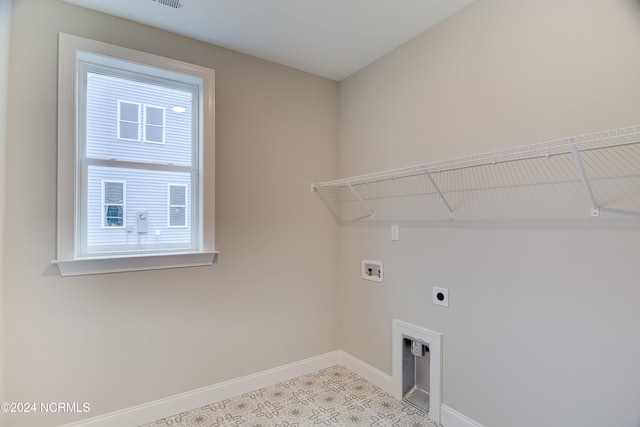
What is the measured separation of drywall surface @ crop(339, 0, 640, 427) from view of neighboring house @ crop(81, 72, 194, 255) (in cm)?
152

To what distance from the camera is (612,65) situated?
4.48 ft

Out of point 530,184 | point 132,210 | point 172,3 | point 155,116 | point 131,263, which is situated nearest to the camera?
point 530,184

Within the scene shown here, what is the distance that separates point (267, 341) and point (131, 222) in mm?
1348

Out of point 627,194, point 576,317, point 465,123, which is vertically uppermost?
point 465,123

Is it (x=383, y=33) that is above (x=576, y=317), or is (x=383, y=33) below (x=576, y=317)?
above

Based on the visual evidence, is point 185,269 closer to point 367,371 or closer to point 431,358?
point 367,371

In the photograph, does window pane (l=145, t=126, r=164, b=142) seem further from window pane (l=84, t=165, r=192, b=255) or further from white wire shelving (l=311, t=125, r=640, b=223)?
white wire shelving (l=311, t=125, r=640, b=223)

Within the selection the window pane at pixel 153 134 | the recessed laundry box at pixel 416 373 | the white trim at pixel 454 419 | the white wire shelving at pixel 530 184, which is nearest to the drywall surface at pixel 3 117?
the window pane at pixel 153 134

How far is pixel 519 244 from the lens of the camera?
1660mm

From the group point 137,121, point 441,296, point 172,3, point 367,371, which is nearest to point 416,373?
point 367,371

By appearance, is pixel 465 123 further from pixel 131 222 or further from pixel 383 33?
pixel 131 222

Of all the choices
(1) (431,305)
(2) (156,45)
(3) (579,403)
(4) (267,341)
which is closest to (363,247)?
(1) (431,305)

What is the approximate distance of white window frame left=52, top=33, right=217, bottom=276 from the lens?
5.94 ft

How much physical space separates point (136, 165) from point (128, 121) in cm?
30
